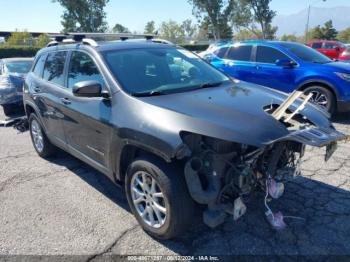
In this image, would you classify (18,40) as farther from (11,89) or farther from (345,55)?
(345,55)

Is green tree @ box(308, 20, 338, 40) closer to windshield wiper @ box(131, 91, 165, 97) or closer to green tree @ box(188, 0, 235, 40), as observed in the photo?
green tree @ box(188, 0, 235, 40)

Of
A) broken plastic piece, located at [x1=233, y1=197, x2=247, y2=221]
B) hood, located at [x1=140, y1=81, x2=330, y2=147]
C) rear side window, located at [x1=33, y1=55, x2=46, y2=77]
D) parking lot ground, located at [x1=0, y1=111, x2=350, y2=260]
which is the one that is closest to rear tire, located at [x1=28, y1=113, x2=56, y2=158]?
parking lot ground, located at [x1=0, y1=111, x2=350, y2=260]

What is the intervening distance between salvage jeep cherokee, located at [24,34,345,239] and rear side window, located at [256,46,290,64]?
4.07m

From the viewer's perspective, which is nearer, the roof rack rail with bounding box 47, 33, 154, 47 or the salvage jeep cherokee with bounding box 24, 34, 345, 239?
the salvage jeep cherokee with bounding box 24, 34, 345, 239

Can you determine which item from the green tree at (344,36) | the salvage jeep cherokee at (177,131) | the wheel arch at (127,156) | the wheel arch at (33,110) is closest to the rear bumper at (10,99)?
the wheel arch at (33,110)

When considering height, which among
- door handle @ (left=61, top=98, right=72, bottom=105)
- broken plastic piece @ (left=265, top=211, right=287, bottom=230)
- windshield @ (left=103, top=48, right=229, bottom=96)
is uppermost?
windshield @ (left=103, top=48, right=229, bottom=96)

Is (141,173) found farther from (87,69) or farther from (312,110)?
(312,110)

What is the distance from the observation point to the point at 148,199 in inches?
127

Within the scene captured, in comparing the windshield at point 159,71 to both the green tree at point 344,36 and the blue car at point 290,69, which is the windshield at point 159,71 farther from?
the green tree at point 344,36

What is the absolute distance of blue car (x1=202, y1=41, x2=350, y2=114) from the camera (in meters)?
7.04

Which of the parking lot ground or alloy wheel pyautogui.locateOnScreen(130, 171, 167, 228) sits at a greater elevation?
alloy wheel pyautogui.locateOnScreen(130, 171, 167, 228)

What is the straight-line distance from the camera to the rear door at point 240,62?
8.28m

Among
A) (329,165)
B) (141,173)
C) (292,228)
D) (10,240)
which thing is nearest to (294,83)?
(329,165)

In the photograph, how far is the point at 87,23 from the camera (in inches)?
1576
